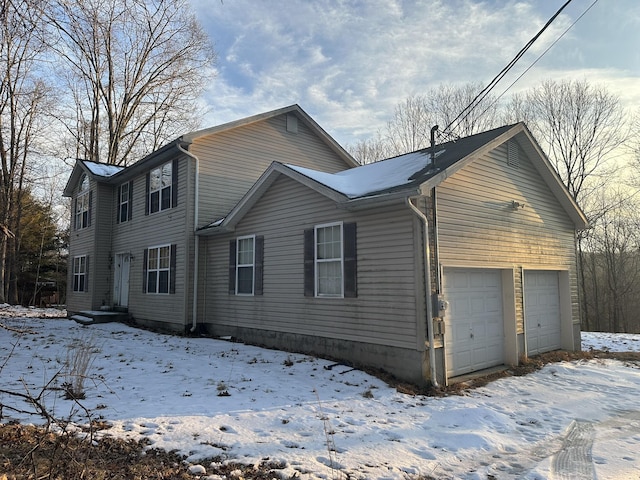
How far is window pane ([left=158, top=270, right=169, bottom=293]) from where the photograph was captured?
14234mm

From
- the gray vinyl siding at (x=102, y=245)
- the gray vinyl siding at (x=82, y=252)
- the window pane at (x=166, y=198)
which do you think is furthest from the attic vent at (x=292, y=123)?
the gray vinyl siding at (x=82, y=252)

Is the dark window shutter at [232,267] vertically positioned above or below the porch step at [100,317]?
above

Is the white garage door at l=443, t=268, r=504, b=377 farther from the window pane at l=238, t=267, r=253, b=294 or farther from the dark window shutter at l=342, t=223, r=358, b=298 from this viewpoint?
the window pane at l=238, t=267, r=253, b=294

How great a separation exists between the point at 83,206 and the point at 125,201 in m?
3.40

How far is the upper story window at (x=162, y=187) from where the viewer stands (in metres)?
14.2

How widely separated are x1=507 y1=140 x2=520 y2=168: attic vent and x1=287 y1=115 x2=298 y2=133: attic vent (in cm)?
821

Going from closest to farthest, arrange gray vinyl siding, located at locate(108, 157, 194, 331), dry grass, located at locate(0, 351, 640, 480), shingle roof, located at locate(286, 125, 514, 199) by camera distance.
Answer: dry grass, located at locate(0, 351, 640, 480)
shingle roof, located at locate(286, 125, 514, 199)
gray vinyl siding, located at locate(108, 157, 194, 331)

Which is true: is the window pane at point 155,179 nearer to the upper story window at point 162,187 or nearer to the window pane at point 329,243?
the upper story window at point 162,187

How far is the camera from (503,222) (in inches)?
389

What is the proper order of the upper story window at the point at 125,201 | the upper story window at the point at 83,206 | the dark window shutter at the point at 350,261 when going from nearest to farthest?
the dark window shutter at the point at 350,261, the upper story window at the point at 125,201, the upper story window at the point at 83,206

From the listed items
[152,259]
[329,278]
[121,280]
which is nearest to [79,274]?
[121,280]

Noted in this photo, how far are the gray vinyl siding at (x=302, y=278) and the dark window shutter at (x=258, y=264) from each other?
5.2 inches

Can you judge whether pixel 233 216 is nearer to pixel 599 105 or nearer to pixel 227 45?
pixel 227 45

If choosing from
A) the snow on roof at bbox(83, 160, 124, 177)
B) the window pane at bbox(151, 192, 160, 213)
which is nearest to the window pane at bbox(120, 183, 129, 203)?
the snow on roof at bbox(83, 160, 124, 177)
